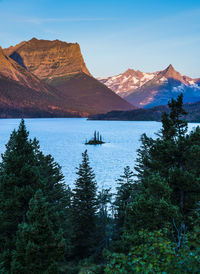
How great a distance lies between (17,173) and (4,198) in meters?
1.87

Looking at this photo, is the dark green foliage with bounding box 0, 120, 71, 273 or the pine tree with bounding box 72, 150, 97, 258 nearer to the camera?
the dark green foliage with bounding box 0, 120, 71, 273

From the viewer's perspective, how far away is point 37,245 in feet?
49.6

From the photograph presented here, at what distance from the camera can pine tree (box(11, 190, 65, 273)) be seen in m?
15.1

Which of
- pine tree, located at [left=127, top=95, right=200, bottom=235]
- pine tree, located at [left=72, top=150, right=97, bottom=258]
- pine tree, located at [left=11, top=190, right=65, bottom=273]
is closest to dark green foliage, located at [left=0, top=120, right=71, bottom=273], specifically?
pine tree, located at [left=11, top=190, right=65, bottom=273]

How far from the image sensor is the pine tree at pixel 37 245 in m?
15.1

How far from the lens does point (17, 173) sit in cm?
1941

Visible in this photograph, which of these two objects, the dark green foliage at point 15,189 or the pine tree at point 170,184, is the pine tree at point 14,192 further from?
the pine tree at point 170,184

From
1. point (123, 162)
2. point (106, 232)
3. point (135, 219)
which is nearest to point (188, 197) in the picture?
point (135, 219)

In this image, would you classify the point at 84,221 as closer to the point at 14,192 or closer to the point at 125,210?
the point at 125,210

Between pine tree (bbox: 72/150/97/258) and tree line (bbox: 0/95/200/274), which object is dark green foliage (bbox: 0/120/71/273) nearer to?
tree line (bbox: 0/95/200/274)

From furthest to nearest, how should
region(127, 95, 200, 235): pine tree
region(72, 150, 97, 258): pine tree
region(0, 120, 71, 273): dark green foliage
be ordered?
1. region(72, 150, 97, 258): pine tree
2. region(0, 120, 71, 273): dark green foliage
3. region(127, 95, 200, 235): pine tree

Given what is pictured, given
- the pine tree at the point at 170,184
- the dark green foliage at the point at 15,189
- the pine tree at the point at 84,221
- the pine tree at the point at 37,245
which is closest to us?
the pine tree at the point at 37,245

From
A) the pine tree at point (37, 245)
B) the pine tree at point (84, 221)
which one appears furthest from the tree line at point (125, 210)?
the pine tree at point (84, 221)

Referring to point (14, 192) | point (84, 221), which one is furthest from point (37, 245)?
point (84, 221)
